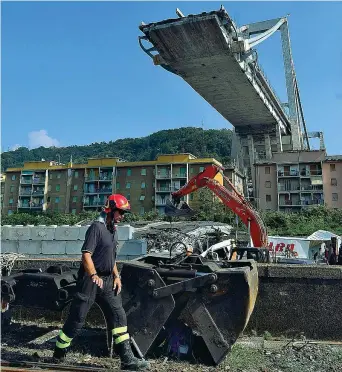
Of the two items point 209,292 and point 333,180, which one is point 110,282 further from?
point 333,180

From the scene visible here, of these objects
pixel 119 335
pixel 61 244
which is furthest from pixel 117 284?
pixel 61 244

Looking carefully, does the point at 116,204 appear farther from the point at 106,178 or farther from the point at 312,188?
the point at 106,178

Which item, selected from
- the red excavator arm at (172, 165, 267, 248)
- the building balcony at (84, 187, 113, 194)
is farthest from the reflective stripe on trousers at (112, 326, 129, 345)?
the building balcony at (84, 187, 113, 194)

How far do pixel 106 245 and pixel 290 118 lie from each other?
68240 millimetres

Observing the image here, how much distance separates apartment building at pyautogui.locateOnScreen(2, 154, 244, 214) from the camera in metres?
66.9

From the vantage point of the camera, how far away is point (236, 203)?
12.0m

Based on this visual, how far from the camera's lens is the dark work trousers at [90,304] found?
4.06 m

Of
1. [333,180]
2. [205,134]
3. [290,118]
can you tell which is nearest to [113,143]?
[205,134]

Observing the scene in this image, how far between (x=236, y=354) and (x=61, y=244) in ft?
40.0

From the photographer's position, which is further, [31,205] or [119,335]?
[31,205]

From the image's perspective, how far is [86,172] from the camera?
7269 centimetres

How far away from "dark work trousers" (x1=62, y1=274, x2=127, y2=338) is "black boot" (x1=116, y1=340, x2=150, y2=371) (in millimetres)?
206

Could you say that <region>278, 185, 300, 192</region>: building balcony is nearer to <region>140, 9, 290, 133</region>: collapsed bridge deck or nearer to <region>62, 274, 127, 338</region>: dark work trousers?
<region>140, 9, 290, 133</region>: collapsed bridge deck

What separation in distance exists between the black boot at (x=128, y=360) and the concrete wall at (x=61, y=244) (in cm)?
985
